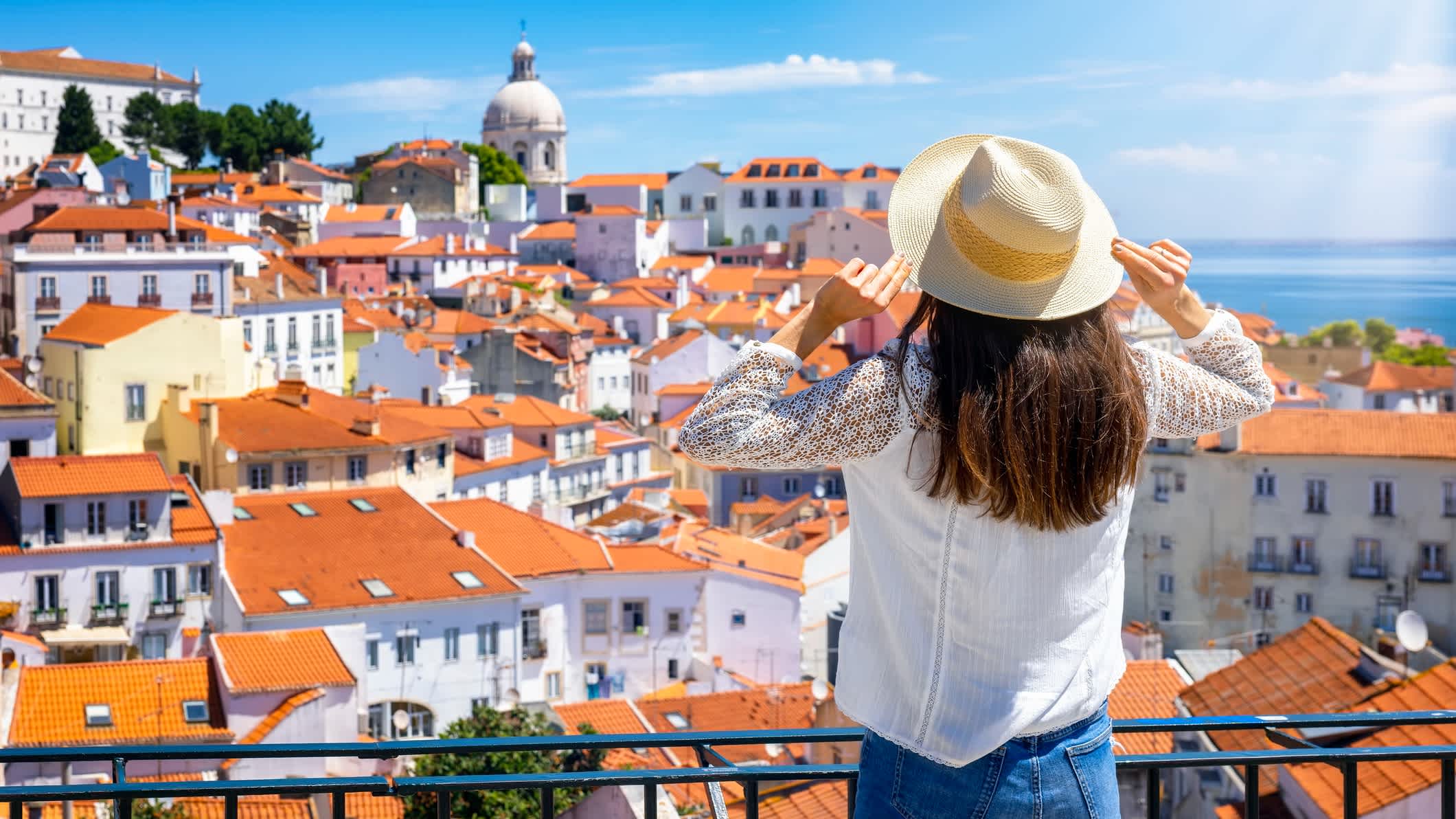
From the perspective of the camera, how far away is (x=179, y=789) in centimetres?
221

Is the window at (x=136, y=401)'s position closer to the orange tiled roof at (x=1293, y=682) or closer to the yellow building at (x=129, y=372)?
the yellow building at (x=129, y=372)

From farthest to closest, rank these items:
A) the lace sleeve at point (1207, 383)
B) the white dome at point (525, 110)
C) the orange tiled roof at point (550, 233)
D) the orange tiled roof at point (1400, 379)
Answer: the white dome at point (525, 110)
the orange tiled roof at point (550, 233)
the orange tiled roof at point (1400, 379)
the lace sleeve at point (1207, 383)

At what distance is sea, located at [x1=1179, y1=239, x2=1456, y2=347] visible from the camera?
50062 mm

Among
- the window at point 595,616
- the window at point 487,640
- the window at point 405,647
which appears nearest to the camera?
the window at point 405,647

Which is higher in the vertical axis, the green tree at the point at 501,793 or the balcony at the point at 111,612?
the green tree at the point at 501,793

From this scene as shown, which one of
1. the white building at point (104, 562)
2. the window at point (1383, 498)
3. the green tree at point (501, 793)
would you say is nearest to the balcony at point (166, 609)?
the white building at point (104, 562)

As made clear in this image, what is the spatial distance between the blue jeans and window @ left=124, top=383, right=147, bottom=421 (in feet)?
81.4

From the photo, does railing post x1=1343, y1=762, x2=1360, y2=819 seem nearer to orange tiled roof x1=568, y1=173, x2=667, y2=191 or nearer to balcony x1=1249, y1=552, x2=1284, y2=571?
balcony x1=1249, y1=552, x2=1284, y2=571

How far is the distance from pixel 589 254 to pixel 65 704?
157ft

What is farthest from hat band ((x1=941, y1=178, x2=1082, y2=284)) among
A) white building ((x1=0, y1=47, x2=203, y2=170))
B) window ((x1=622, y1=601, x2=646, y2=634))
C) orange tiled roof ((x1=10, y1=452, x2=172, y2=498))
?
white building ((x1=0, y1=47, x2=203, y2=170))

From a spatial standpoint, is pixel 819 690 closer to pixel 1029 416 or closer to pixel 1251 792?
pixel 1251 792

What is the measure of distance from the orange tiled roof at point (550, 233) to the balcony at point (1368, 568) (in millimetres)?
43731

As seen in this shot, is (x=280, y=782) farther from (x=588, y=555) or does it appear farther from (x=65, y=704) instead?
(x=588, y=555)

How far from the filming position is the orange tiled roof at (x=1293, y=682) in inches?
497
